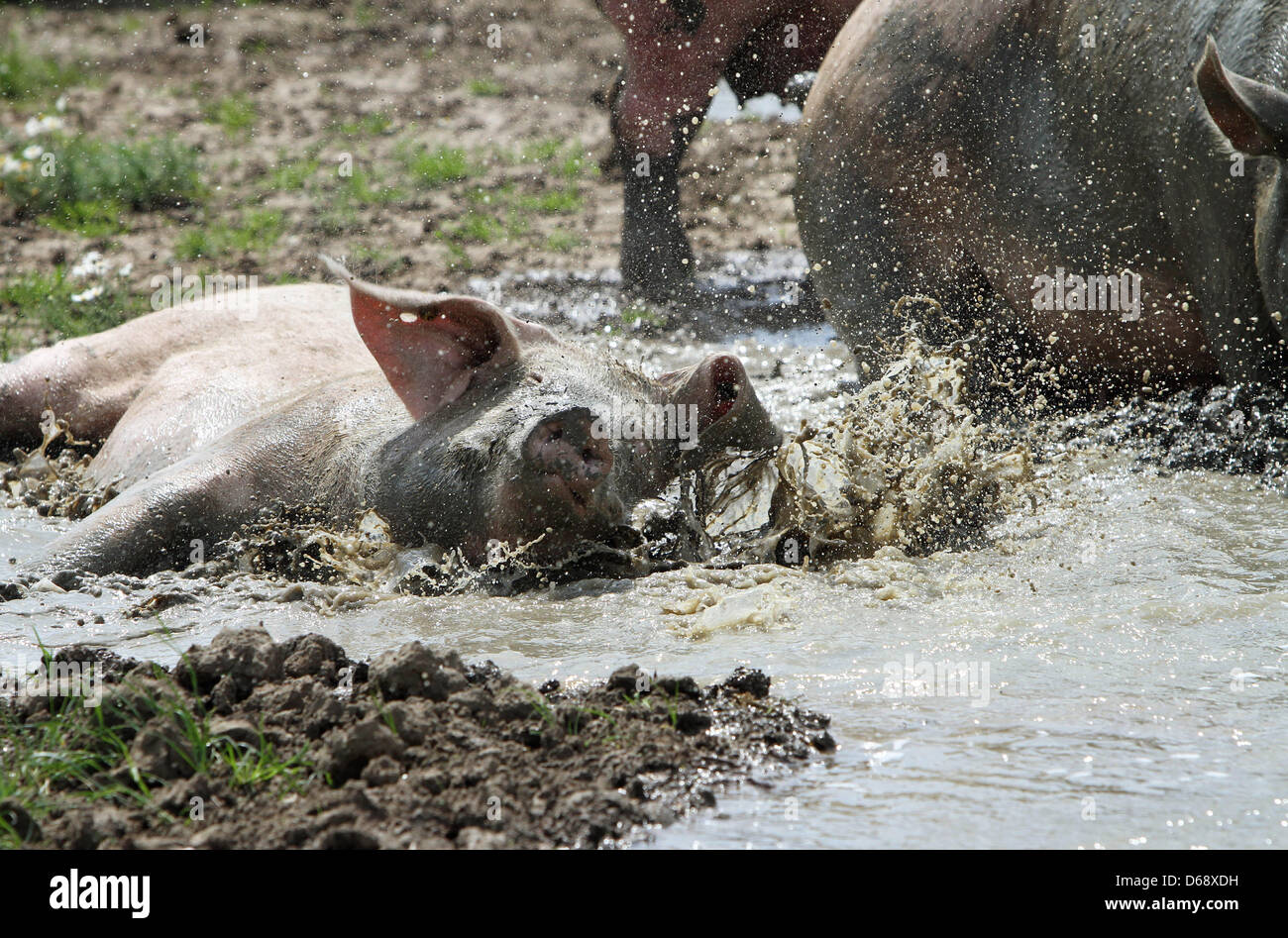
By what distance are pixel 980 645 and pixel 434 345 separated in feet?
6.32

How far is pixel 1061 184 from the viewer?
6090 mm

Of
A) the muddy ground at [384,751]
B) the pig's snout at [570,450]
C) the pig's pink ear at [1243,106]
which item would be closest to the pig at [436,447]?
the pig's snout at [570,450]

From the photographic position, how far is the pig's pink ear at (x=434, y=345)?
4.69 meters

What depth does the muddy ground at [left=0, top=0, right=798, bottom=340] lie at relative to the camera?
9562 mm

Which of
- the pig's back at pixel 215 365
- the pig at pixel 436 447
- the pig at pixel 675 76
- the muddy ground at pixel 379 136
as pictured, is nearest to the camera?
the pig at pixel 436 447

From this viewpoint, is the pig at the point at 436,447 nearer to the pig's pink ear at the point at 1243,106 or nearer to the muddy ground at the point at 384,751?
the muddy ground at the point at 384,751

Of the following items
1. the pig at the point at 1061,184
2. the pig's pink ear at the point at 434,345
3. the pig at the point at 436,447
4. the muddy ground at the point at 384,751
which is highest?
the pig at the point at 1061,184

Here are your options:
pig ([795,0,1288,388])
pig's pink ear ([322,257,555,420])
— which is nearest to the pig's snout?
pig's pink ear ([322,257,555,420])

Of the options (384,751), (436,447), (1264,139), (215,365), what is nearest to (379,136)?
(215,365)

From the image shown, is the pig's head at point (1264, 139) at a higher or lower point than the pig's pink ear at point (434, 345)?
higher

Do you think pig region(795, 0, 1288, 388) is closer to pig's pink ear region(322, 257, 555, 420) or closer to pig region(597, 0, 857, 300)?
pig region(597, 0, 857, 300)

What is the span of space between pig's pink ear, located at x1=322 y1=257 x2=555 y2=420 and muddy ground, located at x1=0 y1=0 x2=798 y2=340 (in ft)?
13.5
